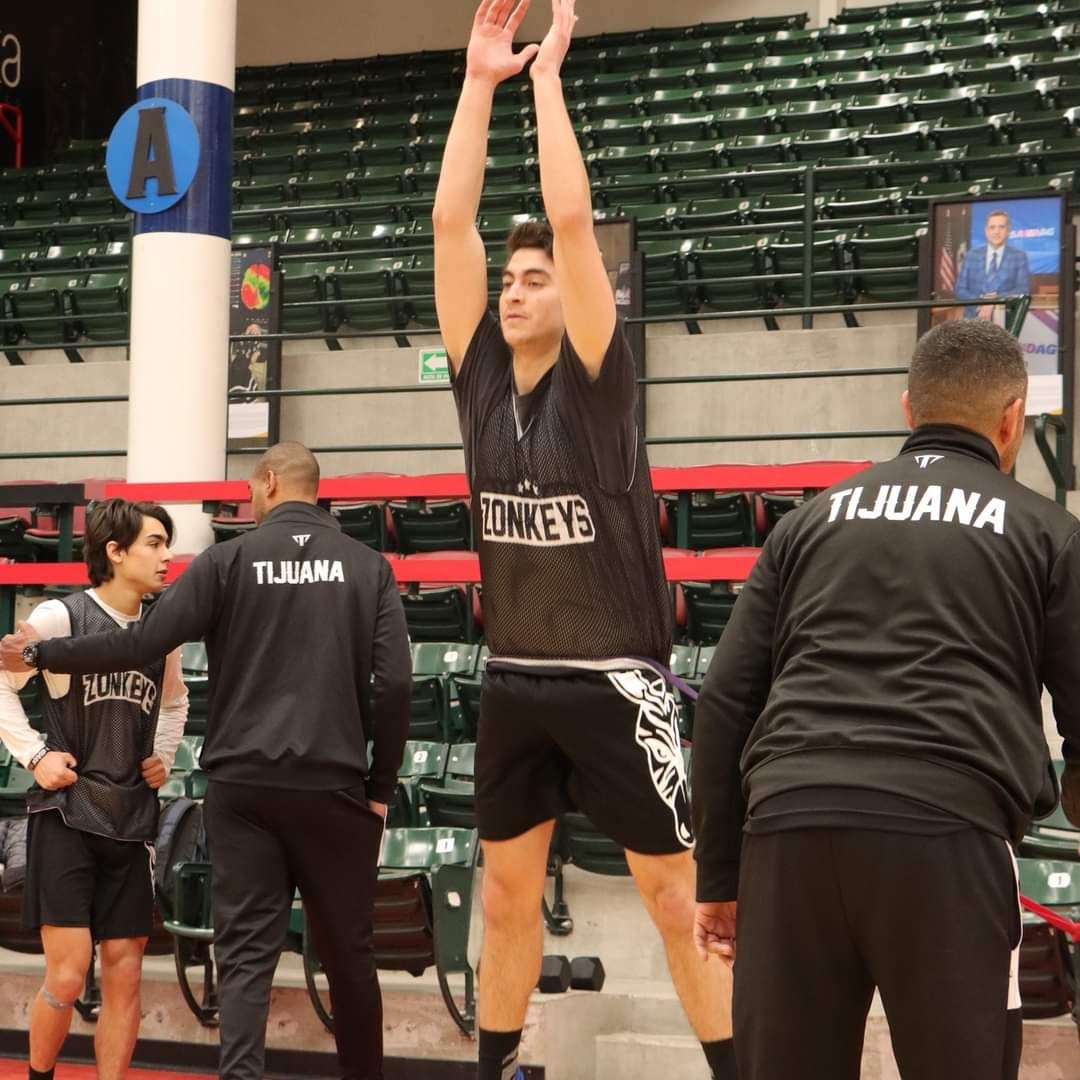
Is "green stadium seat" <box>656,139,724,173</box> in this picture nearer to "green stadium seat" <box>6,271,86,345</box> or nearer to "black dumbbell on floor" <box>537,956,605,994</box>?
"green stadium seat" <box>6,271,86,345</box>

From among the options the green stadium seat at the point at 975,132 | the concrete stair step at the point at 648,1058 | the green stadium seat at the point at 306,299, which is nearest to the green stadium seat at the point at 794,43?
the green stadium seat at the point at 975,132

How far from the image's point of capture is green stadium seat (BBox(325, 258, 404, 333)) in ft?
38.9

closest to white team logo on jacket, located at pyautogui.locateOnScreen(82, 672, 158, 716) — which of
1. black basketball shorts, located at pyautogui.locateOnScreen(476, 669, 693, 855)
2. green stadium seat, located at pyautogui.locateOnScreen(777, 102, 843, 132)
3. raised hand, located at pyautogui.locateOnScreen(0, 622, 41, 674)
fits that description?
raised hand, located at pyautogui.locateOnScreen(0, 622, 41, 674)

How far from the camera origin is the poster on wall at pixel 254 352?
11078 millimetres

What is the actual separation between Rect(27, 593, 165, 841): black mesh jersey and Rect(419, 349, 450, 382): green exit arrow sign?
6.44 m

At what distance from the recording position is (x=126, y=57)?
19.5 m

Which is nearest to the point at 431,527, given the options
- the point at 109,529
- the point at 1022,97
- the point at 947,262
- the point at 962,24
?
the point at 947,262

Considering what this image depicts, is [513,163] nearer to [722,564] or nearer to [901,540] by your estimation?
[722,564]

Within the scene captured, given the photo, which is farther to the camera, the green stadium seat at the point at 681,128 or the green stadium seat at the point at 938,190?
the green stadium seat at the point at 681,128

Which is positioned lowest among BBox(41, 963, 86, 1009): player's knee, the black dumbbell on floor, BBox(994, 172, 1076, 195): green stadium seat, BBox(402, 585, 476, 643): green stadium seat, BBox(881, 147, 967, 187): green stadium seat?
the black dumbbell on floor

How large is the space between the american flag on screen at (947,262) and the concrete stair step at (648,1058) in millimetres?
5679

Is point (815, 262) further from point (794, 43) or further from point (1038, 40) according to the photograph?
point (794, 43)

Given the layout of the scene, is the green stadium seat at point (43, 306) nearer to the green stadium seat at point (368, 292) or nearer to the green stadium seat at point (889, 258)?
the green stadium seat at point (368, 292)

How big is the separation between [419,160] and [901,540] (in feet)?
44.5
